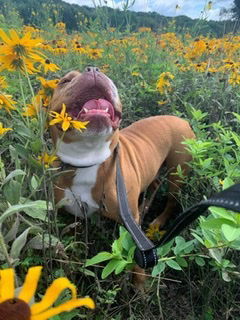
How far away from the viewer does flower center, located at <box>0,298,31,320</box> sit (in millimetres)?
471

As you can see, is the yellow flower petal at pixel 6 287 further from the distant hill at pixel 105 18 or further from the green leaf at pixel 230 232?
the distant hill at pixel 105 18

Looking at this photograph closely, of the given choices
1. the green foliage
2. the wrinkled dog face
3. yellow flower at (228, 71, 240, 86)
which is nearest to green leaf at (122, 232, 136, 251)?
the green foliage

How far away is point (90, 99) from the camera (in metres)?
1.89

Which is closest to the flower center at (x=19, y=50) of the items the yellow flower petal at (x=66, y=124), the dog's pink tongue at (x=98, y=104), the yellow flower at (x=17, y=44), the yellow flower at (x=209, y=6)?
the yellow flower at (x=17, y=44)

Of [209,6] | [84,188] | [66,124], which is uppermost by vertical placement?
[209,6]

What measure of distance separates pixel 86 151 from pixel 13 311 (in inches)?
56.5

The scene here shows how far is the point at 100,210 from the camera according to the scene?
6.11 ft

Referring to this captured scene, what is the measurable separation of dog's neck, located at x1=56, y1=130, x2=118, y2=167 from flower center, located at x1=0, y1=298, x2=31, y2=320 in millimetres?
1391

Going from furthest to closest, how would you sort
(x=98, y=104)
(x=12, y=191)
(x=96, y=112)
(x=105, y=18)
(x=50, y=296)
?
1. (x=105, y=18)
2. (x=98, y=104)
3. (x=96, y=112)
4. (x=12, y=191)
5. (x=50, y=296)

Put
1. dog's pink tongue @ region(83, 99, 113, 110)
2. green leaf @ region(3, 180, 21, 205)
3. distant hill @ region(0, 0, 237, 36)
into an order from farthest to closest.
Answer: distant hill @ region(0, 0, 237, 36), dog's pink tongue @ region(83, 99, 113, 110), green leaf @ region(3, 180, 21, 205)

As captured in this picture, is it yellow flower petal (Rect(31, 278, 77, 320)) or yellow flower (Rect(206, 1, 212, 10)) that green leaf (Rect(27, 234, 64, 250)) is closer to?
yellow flower petal (Rect(31, 278, 77, 320))

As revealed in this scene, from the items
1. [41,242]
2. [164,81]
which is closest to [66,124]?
[41,242]

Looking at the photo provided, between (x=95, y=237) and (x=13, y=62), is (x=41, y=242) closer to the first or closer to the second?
(x=13, y=62)

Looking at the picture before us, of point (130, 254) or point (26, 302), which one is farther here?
point (130, 254)
